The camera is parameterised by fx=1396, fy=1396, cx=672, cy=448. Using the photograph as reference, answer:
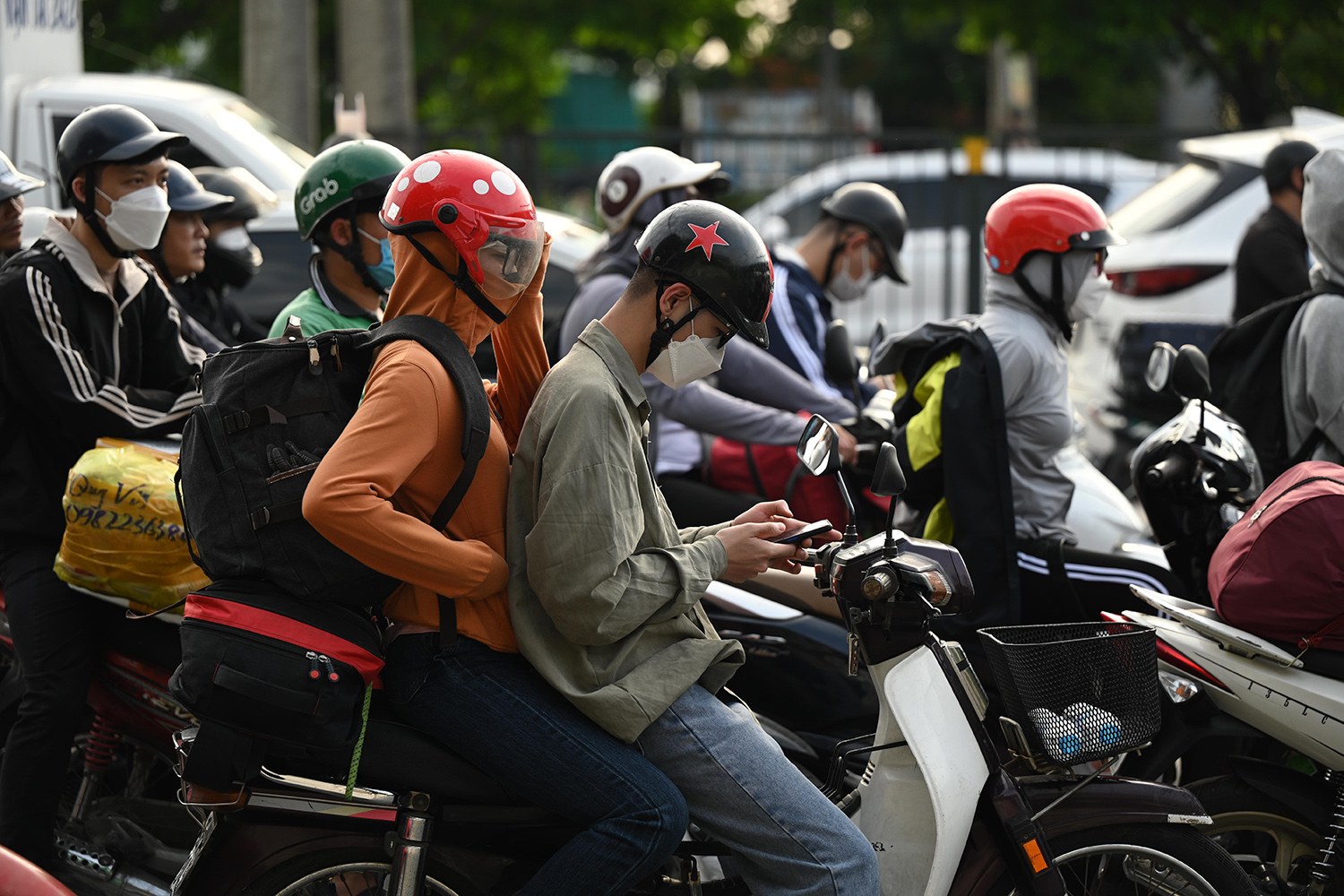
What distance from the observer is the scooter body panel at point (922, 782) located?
2824 mm

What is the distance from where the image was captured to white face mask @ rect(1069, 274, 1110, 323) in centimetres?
397

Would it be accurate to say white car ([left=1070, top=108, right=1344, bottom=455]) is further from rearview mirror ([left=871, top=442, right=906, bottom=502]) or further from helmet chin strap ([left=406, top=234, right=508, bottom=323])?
helmet chin strap ([left=406, top=234, right=508, bottom=323])

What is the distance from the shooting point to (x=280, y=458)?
2.57 m

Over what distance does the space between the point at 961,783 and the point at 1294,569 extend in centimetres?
101

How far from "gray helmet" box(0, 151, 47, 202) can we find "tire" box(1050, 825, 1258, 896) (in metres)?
3.80

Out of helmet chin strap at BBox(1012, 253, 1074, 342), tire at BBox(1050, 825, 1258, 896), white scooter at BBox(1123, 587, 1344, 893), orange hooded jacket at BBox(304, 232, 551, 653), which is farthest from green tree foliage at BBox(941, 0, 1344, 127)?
orange hooded jacket at BBox(304, 232, 551, 653)

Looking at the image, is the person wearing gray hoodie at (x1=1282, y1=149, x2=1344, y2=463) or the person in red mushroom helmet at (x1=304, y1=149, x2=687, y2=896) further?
the person wearing gray hoodie at (x1=1282, y1=149, x2=1344, y2=463)

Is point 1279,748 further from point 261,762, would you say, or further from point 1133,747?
point 261,762

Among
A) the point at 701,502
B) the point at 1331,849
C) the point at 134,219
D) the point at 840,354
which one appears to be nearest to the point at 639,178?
the point at 840,354

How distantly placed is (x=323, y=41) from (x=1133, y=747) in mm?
13334

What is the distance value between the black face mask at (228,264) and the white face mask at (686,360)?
328 cm

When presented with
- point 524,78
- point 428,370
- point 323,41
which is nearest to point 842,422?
point 428,370

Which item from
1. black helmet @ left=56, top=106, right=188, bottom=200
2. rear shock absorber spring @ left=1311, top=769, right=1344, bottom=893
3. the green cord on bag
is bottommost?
rear shock absorber spring @ left=1311, top=769, right=1344, bottom=893

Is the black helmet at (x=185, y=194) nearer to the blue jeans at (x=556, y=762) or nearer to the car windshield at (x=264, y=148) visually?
the car windshield at (x=264, y=148)
